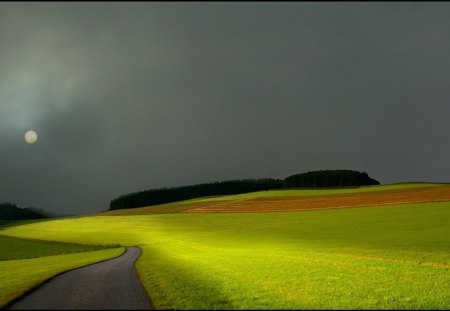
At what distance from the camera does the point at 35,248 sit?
63.7 m

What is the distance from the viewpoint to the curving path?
49.6ft

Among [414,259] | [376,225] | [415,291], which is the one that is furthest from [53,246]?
[415,291]

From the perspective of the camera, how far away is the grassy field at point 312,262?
17.7 metres

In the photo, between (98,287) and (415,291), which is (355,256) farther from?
(98,287)

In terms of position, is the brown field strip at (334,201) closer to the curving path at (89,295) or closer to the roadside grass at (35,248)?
the roadside grass at (35,248)

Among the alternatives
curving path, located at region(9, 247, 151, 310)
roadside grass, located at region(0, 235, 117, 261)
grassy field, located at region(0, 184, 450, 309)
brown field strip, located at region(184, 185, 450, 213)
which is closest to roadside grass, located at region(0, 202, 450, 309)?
grassy field, located at region(0, 184, 450, 309)

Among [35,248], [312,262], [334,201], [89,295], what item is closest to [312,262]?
[312,262]

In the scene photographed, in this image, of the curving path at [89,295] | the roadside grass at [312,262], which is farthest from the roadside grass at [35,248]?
the curving path at [89,295]

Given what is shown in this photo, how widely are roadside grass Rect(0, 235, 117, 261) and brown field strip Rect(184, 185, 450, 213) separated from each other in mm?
32734

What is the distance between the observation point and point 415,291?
65.8ft

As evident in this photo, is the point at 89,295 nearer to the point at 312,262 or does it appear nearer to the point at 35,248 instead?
the point at 312,262

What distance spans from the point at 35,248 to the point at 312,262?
50.0 m

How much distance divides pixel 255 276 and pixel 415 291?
8.36 meters

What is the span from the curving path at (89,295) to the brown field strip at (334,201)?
5740 cm
